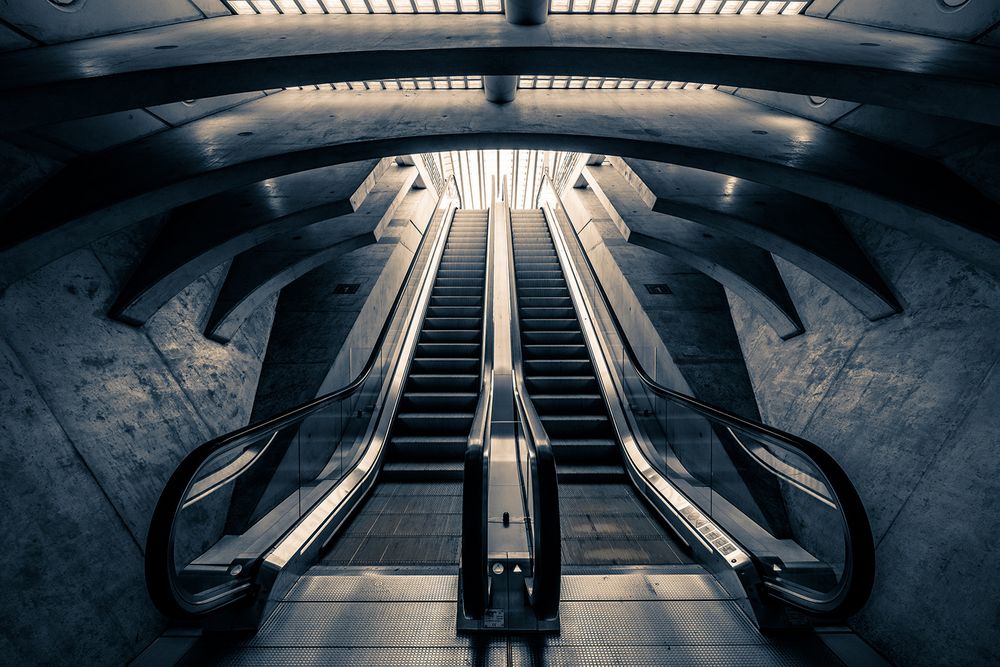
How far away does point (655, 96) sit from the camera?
5988 mm

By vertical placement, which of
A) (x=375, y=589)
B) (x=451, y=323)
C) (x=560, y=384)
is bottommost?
(x=375, y=589)

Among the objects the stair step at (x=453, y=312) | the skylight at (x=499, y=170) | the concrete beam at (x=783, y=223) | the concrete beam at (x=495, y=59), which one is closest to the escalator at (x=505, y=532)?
the concrete beam at (x=783, y=223)

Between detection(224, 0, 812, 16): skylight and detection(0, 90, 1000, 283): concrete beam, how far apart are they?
3.04ft

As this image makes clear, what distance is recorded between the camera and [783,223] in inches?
218

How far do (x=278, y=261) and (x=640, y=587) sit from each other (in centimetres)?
608

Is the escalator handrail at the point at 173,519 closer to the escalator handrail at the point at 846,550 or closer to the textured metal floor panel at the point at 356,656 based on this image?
the textured metal floor panel at the point at 356,656

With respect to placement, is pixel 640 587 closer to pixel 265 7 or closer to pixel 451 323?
pixel 265 7

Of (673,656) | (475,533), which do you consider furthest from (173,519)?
(673,656)

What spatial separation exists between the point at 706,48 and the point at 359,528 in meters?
4.39

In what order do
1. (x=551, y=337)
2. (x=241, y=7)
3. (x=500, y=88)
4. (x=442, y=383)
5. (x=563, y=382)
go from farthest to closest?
1. (x=551, y=337)
2. (x=442, y=383)
3. (x=563, y=382)
4. (x=500, y=88)
5. (x=241, y=7)

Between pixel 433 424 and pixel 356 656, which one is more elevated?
pixel 433 424

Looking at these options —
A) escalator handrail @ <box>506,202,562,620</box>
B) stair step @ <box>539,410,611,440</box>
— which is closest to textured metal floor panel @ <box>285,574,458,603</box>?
escalator handrail @ <box>506,202,562,620</box>

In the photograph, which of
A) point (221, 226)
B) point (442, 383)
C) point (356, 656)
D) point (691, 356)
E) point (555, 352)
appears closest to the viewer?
point (356, 656)

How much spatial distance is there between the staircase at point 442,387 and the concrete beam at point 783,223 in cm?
322
